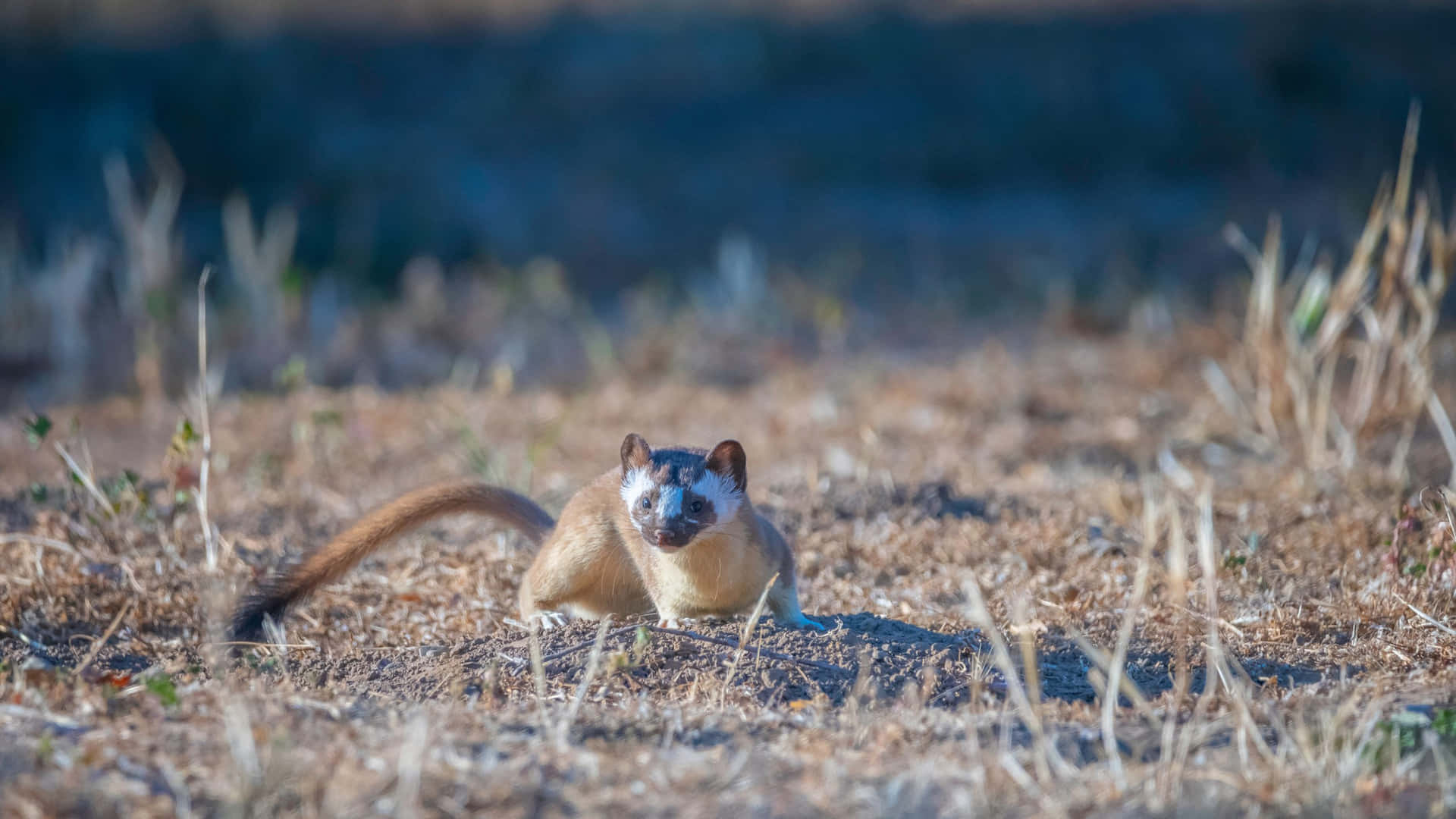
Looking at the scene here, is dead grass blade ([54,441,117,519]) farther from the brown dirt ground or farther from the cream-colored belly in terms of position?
the cream-colored belly

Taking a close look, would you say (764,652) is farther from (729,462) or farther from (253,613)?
(253,613)

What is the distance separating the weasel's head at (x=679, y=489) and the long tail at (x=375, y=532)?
0.57 meters

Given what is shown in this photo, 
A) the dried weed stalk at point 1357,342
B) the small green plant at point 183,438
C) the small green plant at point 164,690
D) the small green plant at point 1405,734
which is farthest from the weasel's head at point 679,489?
the dried weed stalk at point 1357,342

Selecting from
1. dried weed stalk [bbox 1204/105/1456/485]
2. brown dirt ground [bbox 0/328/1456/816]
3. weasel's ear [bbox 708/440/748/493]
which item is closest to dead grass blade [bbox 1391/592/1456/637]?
brown dirt ground [bbox 0/328/1456/816]

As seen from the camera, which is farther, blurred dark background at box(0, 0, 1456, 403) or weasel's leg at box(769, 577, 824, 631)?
blurred dark background at box(0, 0, 1456, 403)

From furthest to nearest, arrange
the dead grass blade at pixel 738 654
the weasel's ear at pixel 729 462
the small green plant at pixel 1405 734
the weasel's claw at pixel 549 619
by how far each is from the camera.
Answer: the weasel's claw at pixel 549 619 → the weasel's ear at pixel 729 462 → the dead grass blade at pixel 738 654 → the small green plant at pixel 1405 734

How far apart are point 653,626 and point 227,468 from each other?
3.92m

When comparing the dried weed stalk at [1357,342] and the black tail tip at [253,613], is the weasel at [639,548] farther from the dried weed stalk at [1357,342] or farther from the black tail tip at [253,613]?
the dried weed stalk at [1357,342]

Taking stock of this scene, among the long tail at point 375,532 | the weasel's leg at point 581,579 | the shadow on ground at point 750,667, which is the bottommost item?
the shadow on ground at point 750,667

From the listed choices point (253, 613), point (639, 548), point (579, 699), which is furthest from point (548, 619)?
point (579, 699)

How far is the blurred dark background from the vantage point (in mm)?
14328

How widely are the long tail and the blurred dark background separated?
6689 millimetres

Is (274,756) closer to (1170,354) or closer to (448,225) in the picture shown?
(1170,354)

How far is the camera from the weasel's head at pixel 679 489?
4137mm
